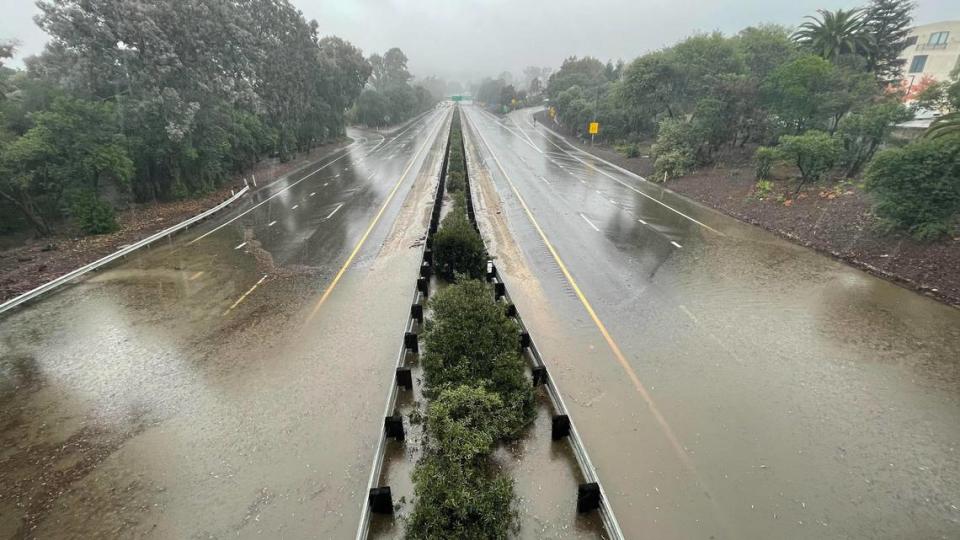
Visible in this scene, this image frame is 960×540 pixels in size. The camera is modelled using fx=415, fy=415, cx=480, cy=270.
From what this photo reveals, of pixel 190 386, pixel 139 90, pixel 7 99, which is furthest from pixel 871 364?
pixel 7 99

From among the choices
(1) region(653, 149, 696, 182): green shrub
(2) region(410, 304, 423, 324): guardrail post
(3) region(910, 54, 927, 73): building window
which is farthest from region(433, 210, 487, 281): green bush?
(3) region(910, 54, 927, 73): building window

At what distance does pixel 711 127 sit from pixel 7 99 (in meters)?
41.3

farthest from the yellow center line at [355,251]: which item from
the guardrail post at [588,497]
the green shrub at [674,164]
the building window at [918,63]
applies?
the building window at [918,63]

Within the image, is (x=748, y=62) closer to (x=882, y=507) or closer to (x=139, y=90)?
(x=882, y=507)

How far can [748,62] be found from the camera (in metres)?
37.0

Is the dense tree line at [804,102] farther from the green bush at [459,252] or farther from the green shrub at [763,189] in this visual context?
the green bush at [459,252]

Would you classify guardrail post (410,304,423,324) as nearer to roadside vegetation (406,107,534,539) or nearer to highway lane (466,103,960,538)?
roadside vegetation (406,107,534,539)

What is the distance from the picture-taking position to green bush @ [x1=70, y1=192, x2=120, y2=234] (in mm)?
19234

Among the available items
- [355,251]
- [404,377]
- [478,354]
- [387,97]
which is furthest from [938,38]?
[404,377]

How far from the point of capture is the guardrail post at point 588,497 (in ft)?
20.7

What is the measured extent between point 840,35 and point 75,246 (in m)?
50.6

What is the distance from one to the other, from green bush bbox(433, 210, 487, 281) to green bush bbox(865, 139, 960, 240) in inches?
627

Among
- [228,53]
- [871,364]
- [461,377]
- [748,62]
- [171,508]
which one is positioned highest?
[228,53]

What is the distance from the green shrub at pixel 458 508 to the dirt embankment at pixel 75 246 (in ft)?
55.1
